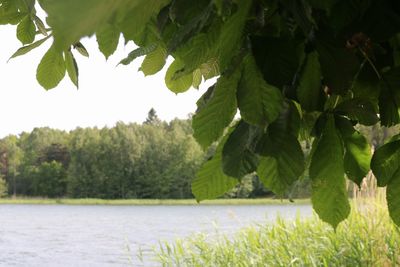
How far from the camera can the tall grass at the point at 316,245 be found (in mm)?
4090

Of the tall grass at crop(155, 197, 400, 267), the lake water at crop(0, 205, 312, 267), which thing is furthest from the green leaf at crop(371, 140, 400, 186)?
the lake water at crop(0, 205, 312, 267)

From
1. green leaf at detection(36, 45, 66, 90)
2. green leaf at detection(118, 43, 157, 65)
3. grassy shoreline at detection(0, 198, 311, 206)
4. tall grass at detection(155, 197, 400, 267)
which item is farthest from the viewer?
grassy shoreline at detection(0, 198, 311, 206)

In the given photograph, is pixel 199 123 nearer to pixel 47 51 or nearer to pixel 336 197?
pixel 336 197

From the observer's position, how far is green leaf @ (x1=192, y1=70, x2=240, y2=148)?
1.93 ft

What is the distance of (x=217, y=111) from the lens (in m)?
0.61

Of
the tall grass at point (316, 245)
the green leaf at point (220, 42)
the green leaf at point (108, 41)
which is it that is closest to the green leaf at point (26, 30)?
the green leaf at point (108, 41)

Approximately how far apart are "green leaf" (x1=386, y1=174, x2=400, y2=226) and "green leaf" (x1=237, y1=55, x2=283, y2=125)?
230mm

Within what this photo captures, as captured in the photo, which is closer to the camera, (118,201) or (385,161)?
(385,161)

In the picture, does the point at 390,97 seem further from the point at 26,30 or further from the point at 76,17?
the point at 26,30

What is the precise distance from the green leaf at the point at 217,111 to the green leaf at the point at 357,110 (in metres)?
0.18

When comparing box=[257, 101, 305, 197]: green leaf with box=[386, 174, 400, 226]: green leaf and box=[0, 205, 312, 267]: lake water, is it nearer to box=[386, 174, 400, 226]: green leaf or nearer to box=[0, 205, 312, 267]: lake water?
box=[386, 174, 400, 226]: green leaf

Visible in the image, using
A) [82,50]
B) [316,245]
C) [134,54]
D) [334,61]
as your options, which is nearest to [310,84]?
[334,61]

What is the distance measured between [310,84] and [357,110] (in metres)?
0.12

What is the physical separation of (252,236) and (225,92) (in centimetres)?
479
